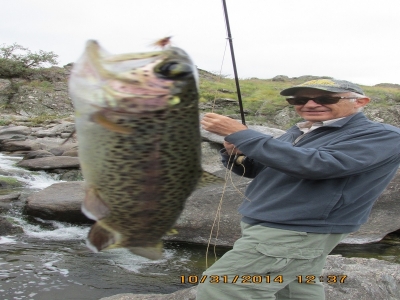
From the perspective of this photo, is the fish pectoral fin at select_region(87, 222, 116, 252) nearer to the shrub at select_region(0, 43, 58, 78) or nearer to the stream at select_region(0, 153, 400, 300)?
the stream at select_region(0, 153, 400, 300)

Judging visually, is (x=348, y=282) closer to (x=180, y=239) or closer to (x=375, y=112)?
(x=180, y=239)

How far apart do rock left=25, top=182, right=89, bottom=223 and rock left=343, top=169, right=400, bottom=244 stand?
495cm

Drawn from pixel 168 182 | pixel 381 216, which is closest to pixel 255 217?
pixel 168 182

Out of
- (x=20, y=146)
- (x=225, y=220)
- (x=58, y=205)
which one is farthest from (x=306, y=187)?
(x=20, y=146)

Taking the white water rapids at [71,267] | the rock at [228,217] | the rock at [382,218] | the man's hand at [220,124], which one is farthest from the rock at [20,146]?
the man's hand at [220,124]

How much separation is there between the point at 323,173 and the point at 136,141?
3.69 ft

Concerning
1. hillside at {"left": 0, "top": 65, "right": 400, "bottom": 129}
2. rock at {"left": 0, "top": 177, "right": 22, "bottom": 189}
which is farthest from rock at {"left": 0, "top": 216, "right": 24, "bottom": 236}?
hillside at {"left": 0, "top": 65, "right": 400, "bottom": 129}

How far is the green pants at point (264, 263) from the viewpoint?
2.68 meters

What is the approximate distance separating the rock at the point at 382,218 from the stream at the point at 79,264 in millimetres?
153

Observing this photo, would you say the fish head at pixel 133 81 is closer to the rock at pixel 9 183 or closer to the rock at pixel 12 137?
the rock at pixel 9 183

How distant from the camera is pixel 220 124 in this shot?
2545 mm

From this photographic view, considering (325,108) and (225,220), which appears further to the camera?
(225,220)

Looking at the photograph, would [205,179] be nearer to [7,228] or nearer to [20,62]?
[7,228]

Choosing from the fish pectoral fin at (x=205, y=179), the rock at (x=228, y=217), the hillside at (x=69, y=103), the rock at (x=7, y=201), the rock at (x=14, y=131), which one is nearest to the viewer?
the fish pectoral fin at (x=205, y=179)
